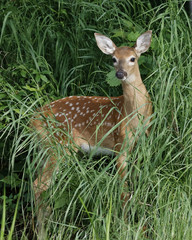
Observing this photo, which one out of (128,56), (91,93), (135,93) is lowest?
(91,93)

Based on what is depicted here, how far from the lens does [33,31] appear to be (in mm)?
5398

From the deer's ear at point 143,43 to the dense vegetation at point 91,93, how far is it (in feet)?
0.26

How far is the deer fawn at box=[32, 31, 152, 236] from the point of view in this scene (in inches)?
167

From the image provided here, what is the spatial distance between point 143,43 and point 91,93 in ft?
2.88

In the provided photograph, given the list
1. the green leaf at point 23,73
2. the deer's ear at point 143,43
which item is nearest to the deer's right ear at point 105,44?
the deer's ear at point 143,43

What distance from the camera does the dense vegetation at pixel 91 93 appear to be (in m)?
3.59

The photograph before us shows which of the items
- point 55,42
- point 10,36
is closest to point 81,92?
point 55,42

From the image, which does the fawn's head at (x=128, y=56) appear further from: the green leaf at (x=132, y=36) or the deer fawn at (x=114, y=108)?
the green leaf at (x=132, y=36)

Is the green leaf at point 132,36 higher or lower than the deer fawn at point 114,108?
higher

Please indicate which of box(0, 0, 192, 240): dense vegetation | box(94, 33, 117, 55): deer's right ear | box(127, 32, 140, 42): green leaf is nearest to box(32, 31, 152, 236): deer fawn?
box(94, 33, 117, 55): deer's right ear

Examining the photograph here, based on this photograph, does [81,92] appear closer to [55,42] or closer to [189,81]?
[55,42]

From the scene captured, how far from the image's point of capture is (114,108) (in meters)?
4.43

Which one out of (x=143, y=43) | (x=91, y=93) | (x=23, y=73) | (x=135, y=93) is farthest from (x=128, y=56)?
(x=23, y=73)

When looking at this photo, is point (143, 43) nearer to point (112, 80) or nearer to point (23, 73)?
point (112, 80)
